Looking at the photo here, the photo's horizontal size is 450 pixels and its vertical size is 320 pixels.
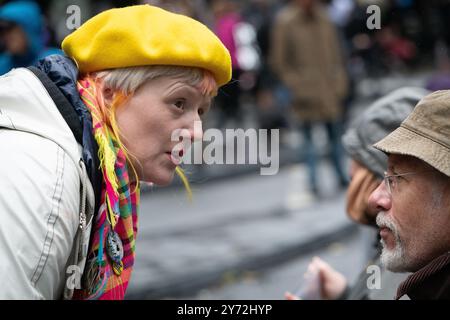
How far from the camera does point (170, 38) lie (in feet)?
7.92

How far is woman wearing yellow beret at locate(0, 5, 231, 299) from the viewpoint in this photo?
2051 mm

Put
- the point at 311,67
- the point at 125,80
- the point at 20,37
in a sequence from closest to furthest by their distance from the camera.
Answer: the point at 125,80, the point at 20,37, the point at 311,67

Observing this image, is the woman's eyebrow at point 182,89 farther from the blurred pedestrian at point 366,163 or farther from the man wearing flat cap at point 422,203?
the blurred pedestrian at point 366,163

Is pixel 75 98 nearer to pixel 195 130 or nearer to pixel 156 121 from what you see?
pixel 156 121

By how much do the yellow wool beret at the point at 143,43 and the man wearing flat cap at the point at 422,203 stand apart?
562mm

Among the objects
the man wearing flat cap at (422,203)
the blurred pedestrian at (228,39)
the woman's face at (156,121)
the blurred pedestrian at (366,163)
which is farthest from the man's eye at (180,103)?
the blurred pedestrian at (228,39)

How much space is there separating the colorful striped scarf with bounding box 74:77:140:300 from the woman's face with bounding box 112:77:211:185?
2.0 inches

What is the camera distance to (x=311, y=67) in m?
10.2

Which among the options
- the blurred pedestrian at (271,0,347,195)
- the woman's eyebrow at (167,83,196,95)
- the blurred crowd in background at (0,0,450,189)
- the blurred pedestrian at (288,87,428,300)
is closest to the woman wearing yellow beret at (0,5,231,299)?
the woman's eyebrow at (167,83,196,95)

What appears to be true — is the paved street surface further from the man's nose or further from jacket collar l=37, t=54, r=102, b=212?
jacket collar l=37, t=54, r=102, b=212

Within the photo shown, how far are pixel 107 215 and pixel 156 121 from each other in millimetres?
299

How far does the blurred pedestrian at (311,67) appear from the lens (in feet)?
33.1

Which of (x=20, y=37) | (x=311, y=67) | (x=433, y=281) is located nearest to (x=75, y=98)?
(x=433, y=281)
